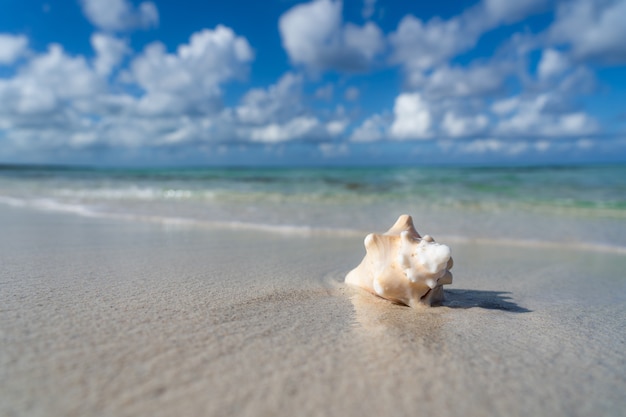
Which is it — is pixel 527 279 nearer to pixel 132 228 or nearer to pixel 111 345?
pixel 111 345

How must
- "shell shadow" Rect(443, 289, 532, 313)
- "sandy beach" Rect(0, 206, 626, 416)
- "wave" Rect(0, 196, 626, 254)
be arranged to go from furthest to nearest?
"wave" Rect(0, 196, 626, 254) < "shell shadow" Rect(443, 289, 532, 313) < "sandy beach" Rect(0, 206, 626, 416)

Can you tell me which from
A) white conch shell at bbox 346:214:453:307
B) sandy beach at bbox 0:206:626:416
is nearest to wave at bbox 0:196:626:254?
sandy beach at bbox 0:206:626:416

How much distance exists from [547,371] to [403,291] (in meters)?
0.86

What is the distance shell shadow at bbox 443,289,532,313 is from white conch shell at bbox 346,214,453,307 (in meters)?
0.17

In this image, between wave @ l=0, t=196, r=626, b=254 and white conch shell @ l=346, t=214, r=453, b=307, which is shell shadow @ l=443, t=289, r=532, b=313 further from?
wave @ l=0, t=196, r=626, b=254

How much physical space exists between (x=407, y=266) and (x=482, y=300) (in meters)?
0.85

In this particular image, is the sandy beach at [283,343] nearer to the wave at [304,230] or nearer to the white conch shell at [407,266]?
the white conch shell at [407,266]

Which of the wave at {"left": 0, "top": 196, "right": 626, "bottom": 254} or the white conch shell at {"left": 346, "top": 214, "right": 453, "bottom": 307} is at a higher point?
the white conch shell at {"left": 346, "top": 214, "right": 453, "bottom": 307}

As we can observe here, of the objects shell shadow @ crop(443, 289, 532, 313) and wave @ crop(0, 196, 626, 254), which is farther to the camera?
wave @ crop(0, 196, 626, 254)

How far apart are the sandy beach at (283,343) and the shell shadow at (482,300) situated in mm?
24

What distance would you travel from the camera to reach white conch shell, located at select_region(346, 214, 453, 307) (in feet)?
7.53

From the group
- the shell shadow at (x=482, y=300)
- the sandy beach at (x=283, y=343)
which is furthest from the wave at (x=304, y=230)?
the shell shadow at (x=482, y=300)

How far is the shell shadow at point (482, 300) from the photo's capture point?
265 cm

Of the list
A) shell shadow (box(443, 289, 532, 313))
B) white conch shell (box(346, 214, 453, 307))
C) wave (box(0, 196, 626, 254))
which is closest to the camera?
white conch shell (box(346, 214, 453, 307))
